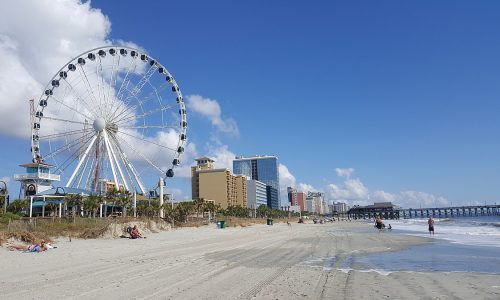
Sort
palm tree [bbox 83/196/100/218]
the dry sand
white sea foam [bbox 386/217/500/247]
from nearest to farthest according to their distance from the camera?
the dry sand, white sea foam [bbox 386/217/500/247], palm tree [bbox 83/196/100/218]

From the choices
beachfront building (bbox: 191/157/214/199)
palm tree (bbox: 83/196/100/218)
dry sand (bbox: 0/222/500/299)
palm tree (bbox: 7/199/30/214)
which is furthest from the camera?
beachfront building (bbox: 191/157/214/199)

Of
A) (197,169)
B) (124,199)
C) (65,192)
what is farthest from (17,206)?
(197,169)

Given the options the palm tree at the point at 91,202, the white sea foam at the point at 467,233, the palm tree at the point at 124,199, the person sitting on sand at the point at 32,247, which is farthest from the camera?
the palm tree at the point at 124,199

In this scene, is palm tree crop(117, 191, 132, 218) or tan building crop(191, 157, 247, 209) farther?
tan building crop(191, 157, 247, 209)

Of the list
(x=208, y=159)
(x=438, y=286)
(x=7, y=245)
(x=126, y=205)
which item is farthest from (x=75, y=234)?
(x=208, y=159)

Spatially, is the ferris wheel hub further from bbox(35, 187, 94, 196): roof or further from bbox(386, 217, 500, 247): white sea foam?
bbox(386, 217, 500, 247): white sea foam

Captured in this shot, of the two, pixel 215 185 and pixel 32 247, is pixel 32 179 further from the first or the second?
pixel 215 185

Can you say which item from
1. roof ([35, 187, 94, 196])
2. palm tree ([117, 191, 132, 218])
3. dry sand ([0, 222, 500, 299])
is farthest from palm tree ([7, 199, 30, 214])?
dry sand ([0, 222, 500, 299])

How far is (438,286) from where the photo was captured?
34.1 ft

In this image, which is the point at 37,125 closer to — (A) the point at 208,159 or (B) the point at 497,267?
(B) the point at 497,267

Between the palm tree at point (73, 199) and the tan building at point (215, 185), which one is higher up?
the tan building at point (215, 185)

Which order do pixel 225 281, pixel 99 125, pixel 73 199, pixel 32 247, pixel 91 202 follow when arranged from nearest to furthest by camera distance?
1. pixel 225 281
2. pixel 32 247
3. pixel 99 125
4. pixel 91 202
5. pixel 73 199

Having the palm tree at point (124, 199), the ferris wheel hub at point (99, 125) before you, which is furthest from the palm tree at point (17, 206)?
the ferris wheel hub at point (99, 125)

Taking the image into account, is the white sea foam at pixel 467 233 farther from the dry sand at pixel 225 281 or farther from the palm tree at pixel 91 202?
the palm tree at pixel 91 202
